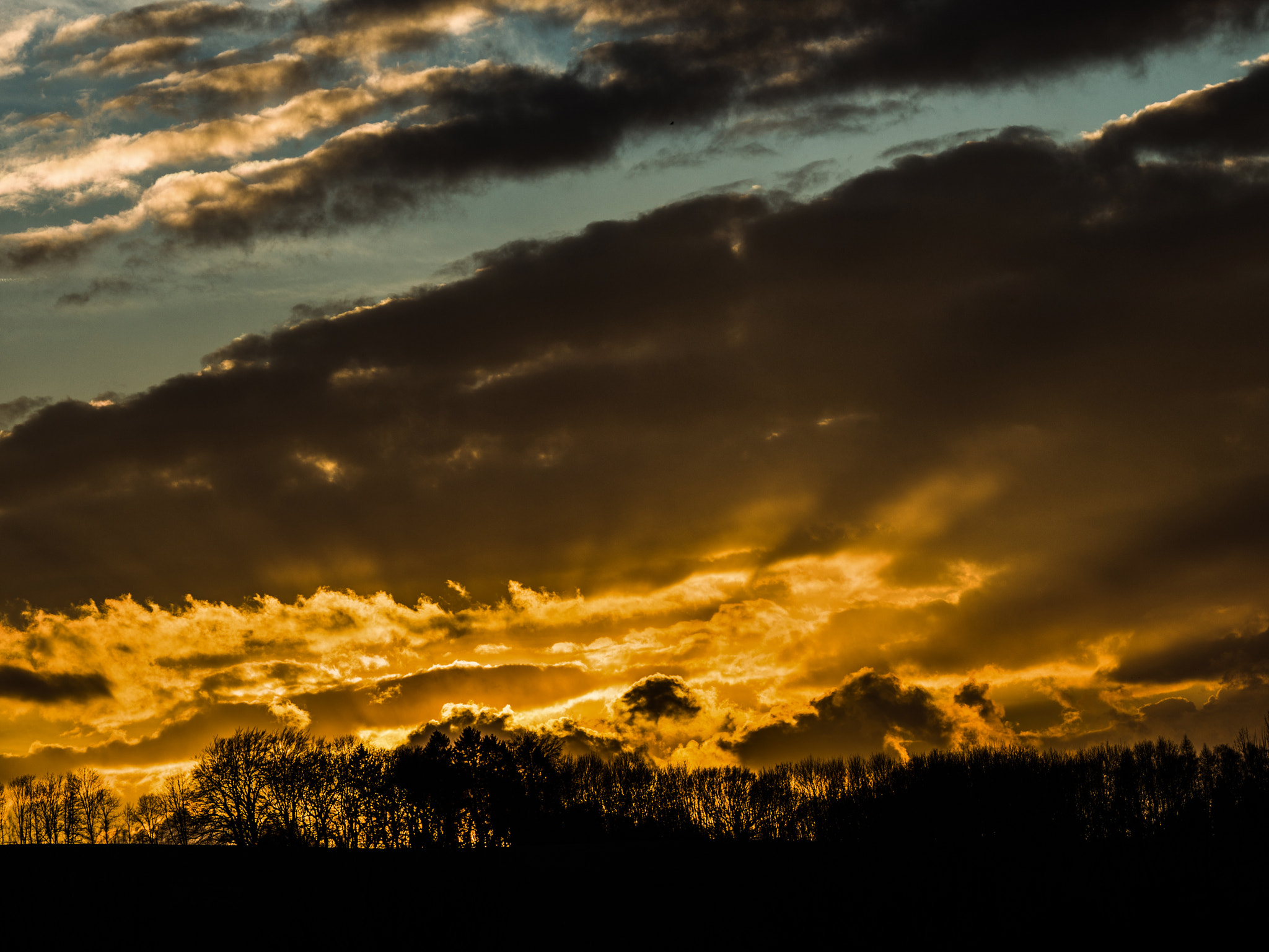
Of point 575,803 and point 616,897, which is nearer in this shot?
point 616,897

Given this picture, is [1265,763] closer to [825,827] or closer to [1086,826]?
[1086,826]

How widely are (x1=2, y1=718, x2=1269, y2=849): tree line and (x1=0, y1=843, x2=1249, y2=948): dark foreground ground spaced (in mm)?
20972

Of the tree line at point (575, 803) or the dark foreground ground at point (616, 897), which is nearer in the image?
the dark foreground ground at point (616, 897)

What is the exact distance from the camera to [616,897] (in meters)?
86.8

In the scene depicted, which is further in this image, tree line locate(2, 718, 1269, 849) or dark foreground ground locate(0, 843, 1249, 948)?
tree line locate(2, 718, 1269, 849)

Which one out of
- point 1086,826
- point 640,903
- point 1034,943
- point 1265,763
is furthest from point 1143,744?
point 640,903

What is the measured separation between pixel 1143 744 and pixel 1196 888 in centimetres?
6688

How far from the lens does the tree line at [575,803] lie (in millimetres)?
122438

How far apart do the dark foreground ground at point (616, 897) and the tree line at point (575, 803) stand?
20972 mm

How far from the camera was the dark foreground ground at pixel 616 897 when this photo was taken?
7631cm

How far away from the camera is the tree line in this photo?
402 ft

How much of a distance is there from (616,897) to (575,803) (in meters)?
60.4

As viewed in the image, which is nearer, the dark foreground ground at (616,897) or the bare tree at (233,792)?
the dark foreground ground at (616,897)

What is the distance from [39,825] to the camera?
15500cm
